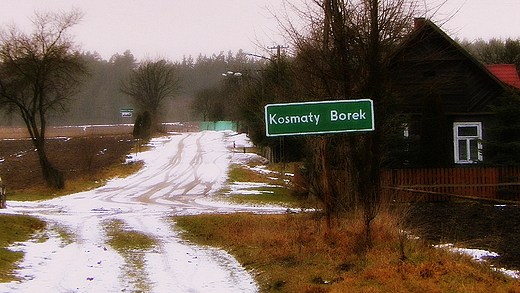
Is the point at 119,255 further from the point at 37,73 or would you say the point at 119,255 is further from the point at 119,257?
the point at 37,73

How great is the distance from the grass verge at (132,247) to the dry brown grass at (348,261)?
1.70 meters

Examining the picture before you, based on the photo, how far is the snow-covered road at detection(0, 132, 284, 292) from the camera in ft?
28.6

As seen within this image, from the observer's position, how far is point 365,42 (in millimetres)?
12320

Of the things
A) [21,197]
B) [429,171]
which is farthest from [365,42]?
[21,197]

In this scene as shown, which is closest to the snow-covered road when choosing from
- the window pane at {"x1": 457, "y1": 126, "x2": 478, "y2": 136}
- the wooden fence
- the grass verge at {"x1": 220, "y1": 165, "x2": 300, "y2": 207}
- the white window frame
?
the grass verge at {"x1": 220, "y1": 165, "x2": 300, "y2": 207}

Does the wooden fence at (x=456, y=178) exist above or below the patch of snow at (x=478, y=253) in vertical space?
below

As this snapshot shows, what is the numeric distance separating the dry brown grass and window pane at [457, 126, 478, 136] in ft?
57.4

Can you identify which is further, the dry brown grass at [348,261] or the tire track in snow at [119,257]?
the tire track in snow at [119,257]

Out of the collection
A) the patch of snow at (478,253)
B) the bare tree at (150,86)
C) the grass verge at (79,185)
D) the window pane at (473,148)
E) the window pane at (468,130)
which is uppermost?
the bare tree at (150,86)

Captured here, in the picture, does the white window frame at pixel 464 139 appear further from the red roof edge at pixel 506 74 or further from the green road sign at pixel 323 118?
the green road sign at pixel 323 118

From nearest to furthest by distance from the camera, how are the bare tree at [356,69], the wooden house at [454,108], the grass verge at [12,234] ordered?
the grass verge at [12,234] → the bare tree at [356,69] → the wooden house at [454,108]

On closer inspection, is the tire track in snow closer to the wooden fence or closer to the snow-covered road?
the snow-covered road

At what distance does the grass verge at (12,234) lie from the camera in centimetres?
959

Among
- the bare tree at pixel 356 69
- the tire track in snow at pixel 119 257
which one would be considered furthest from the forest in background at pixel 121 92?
the bare tree at pixel 356 69
